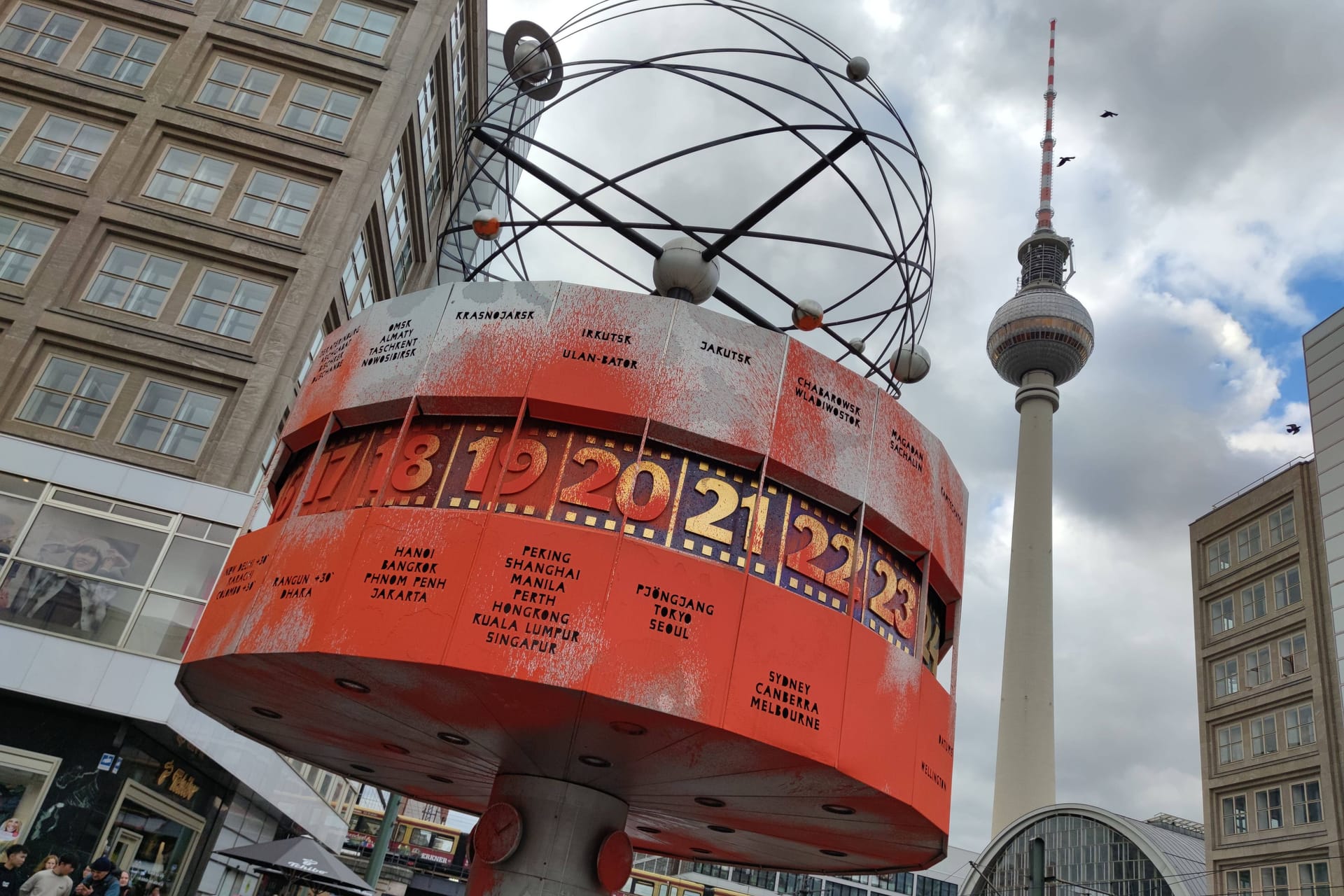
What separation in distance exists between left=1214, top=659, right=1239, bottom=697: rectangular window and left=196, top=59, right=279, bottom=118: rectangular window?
52.9 m

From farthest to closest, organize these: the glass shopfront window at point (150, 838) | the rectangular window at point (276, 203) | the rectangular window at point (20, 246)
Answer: the rectangular window at point (276, 203) < the rectangular window at point (20, 246) < the glass shopfront window at point (150, 838)

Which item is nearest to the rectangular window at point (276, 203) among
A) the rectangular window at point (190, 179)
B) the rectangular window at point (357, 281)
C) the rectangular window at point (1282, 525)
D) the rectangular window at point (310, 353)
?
the rectangular window at point (190, 179)

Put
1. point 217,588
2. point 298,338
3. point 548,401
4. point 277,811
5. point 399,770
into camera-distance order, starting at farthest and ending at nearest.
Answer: point 277,811, point 298,338, point 399,770, point 217,588, point 548,401

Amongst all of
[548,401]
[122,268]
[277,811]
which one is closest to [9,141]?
[122,268]

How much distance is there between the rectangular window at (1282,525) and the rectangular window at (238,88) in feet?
166

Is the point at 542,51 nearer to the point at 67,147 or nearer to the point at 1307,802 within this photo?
the point at 67,147

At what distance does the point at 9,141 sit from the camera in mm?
29922

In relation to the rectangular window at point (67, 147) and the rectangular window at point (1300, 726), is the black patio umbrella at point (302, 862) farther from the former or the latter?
the rectangular window at point (1300, 726)

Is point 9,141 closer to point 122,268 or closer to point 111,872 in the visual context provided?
point 122,268

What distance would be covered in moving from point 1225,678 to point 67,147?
5751cm

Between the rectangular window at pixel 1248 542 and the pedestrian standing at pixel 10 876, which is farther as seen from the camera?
the rectangular window at pixel 1248 542

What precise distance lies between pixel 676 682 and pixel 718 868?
338 ft

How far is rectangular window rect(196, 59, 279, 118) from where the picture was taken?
104 ft

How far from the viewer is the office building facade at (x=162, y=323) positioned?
872 inches
